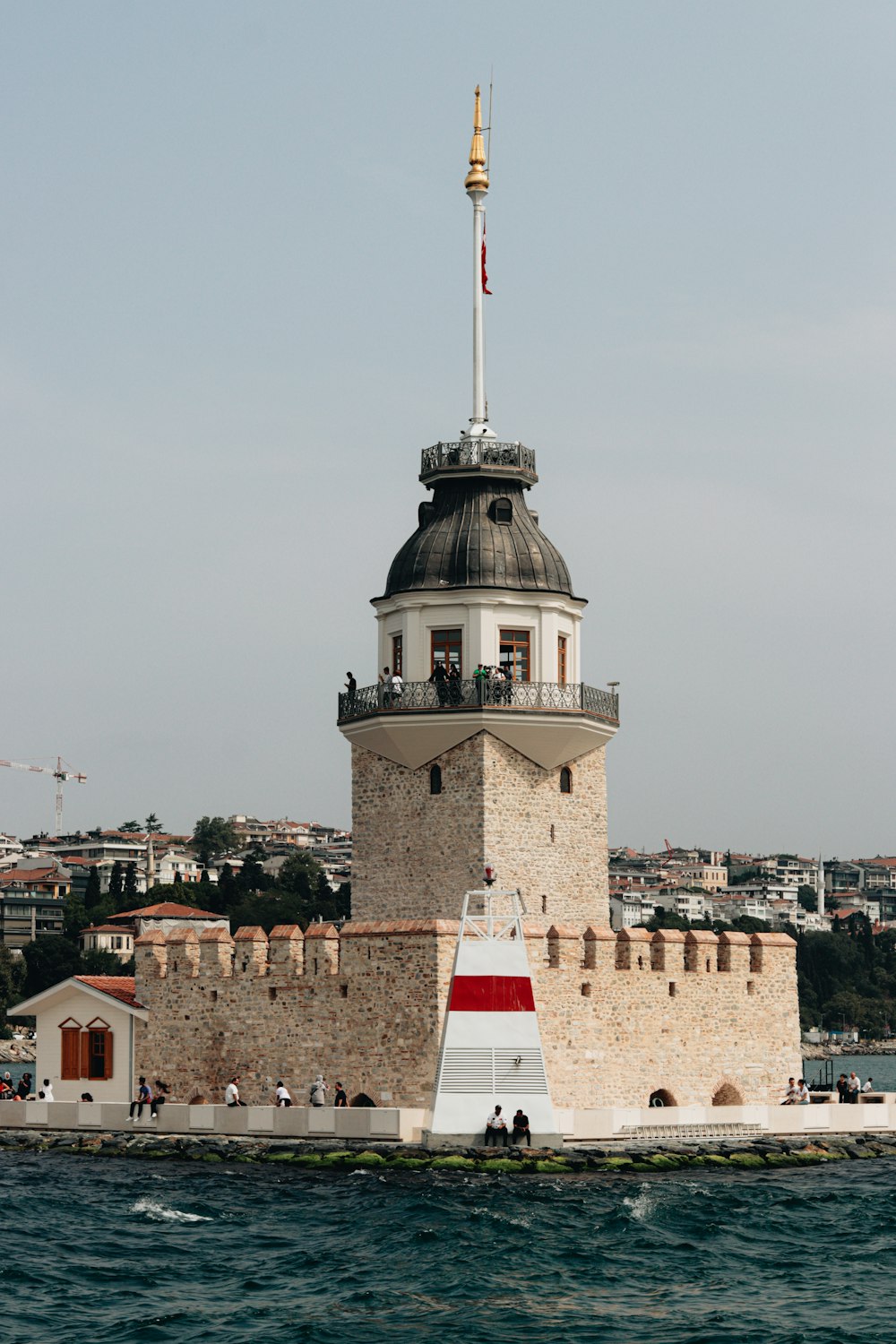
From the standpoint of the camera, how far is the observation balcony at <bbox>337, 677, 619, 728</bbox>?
3934 centimetres

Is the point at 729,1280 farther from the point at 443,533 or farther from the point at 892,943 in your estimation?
the point at 892,943

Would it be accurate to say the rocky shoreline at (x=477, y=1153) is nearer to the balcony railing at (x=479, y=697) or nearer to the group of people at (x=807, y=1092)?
the group of people at (x=807, y=1092)

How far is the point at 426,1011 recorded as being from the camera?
3550cm

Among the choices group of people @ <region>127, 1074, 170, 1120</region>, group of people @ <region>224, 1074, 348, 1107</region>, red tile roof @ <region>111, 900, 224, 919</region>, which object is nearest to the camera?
group of people @ <region>224, 1074, 348, 1107</region>

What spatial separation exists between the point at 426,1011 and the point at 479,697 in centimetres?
660

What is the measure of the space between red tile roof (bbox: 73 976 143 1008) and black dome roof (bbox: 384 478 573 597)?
365 inches

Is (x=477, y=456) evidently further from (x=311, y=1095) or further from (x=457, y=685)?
(x=311, y=1095)

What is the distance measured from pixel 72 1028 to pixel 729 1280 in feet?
57.1

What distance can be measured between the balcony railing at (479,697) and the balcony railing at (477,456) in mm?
4453

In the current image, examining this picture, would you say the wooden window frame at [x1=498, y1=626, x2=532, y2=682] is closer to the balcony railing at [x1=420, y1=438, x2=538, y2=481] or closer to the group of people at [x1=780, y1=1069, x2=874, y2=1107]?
the balcony railing at [x1=420, y1=438, x2=538, y2=481]

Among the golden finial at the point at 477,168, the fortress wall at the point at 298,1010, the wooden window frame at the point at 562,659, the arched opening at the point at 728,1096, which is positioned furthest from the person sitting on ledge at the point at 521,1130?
the golden finial at the point at 477,168

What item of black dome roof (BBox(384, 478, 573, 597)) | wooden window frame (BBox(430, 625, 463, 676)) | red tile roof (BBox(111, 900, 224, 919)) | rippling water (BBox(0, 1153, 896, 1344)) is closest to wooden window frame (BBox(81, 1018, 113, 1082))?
rippling water (BBox(0, 1153, 896, 1344))

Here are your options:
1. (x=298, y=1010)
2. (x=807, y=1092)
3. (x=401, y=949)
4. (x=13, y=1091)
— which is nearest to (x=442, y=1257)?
(x=401, y=949)

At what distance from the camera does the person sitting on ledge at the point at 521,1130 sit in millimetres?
33312
